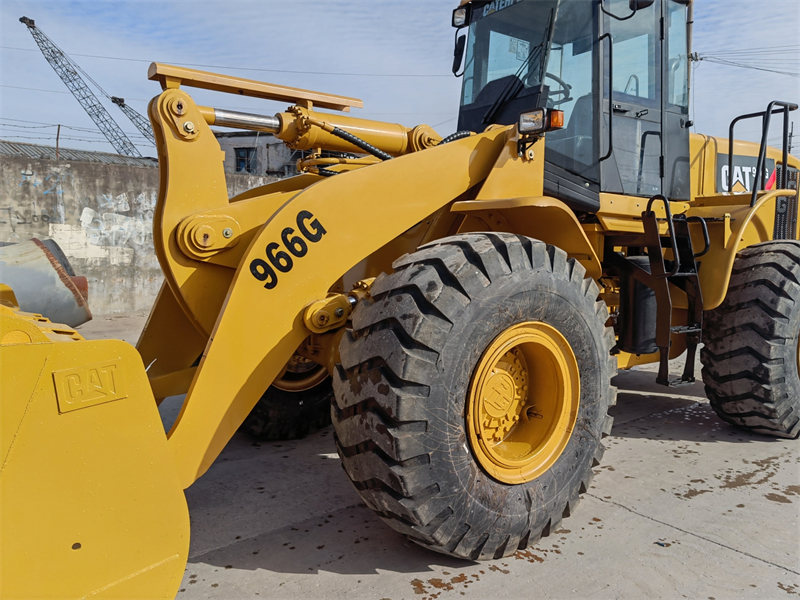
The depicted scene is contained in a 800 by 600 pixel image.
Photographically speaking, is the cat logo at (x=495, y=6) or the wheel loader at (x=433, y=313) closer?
the wheel loader at (x=433, y=313)

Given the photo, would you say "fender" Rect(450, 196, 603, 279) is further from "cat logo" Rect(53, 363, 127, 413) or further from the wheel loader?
"cat logo" Rect(53, 363, 127, 413)

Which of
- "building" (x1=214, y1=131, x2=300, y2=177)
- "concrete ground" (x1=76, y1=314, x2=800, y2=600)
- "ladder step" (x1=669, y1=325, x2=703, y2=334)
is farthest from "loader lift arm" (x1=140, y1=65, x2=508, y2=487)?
"building" (x1=214, y1=131, x2=300, y2=177)

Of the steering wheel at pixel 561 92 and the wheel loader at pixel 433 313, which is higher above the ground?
the steering wheel at pixel 561 92

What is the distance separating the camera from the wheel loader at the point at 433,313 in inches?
79.5

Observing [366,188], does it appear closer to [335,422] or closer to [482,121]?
[335,422]

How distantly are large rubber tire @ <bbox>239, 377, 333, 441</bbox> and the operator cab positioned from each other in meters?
2.17

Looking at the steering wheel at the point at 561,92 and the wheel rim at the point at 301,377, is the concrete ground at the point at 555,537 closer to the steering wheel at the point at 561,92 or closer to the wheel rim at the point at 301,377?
the wheel rim at the point at 301,377

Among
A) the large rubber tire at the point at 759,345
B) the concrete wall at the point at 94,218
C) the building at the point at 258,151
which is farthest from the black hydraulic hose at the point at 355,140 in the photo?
the building at the point at 258,151

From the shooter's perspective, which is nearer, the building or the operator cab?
the operator cab

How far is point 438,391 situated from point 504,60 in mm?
2588

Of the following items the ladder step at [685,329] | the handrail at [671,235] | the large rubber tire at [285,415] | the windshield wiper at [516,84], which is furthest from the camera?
the large rubber tire at [285,415]

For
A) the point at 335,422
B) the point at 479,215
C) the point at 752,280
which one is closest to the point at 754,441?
the point at 752,280

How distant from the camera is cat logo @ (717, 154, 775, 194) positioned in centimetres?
520

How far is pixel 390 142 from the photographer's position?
13.1 ft
